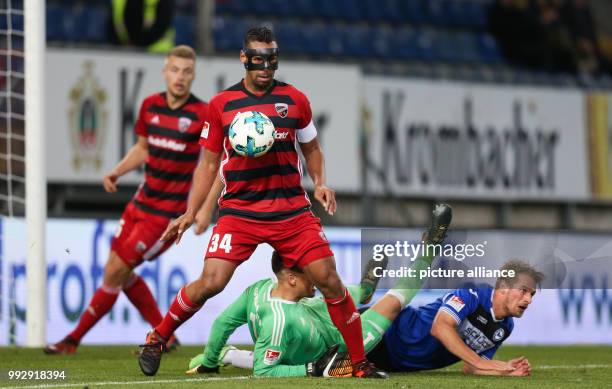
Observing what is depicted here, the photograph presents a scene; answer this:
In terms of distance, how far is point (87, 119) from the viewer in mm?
13797

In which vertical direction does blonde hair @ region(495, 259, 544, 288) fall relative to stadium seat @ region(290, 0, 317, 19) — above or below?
below

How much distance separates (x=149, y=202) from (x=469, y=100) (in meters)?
6.63

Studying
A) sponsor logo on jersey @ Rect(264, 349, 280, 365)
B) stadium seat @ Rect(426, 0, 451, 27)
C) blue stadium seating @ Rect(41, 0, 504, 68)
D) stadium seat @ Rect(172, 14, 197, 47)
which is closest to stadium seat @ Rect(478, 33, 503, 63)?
blue stadium seating @ Rect(41, 0, 504, 68)

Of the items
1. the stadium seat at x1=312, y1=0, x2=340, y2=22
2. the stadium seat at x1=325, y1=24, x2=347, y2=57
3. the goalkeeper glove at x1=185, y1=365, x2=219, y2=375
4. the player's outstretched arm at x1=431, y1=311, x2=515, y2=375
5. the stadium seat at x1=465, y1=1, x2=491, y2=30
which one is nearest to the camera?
the player's outstretched arm at x1=431, y1=311, x2=515, y2=375

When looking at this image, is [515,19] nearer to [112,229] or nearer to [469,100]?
[469,100]

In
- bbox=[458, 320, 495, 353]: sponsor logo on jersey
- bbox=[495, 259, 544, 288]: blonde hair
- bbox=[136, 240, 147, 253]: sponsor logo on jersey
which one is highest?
bbox=[136, 240, 147, 253]: sponsor logo on jersey

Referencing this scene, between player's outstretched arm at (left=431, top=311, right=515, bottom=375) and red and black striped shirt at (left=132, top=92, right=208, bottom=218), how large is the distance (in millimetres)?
2870

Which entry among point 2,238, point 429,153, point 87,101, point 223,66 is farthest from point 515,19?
point 2,238

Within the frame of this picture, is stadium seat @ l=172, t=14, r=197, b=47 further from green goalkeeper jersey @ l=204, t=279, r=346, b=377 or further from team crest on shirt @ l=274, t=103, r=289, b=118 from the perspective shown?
team crest on shirt @ l=274, t=103, r=289, b=118

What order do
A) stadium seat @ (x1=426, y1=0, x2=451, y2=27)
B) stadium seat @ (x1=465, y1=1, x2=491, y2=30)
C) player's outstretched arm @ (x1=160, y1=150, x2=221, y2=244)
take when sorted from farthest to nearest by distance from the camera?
stadium seat @ (x1=465, y1=1, x2=491, y2=30), stadium seat @ (x1=426, y1=0, x2=451, y2=27), player's outstretched arm @ (x1=160, y1=150, x2=221, y2=244)

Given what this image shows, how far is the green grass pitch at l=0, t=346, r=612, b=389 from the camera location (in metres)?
7.27

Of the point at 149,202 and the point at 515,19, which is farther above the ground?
the point at 515,19

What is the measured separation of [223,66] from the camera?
13984 mm

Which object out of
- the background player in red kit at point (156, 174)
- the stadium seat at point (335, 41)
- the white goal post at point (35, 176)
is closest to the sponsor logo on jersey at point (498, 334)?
the background player in red kit at point (156, 174)
